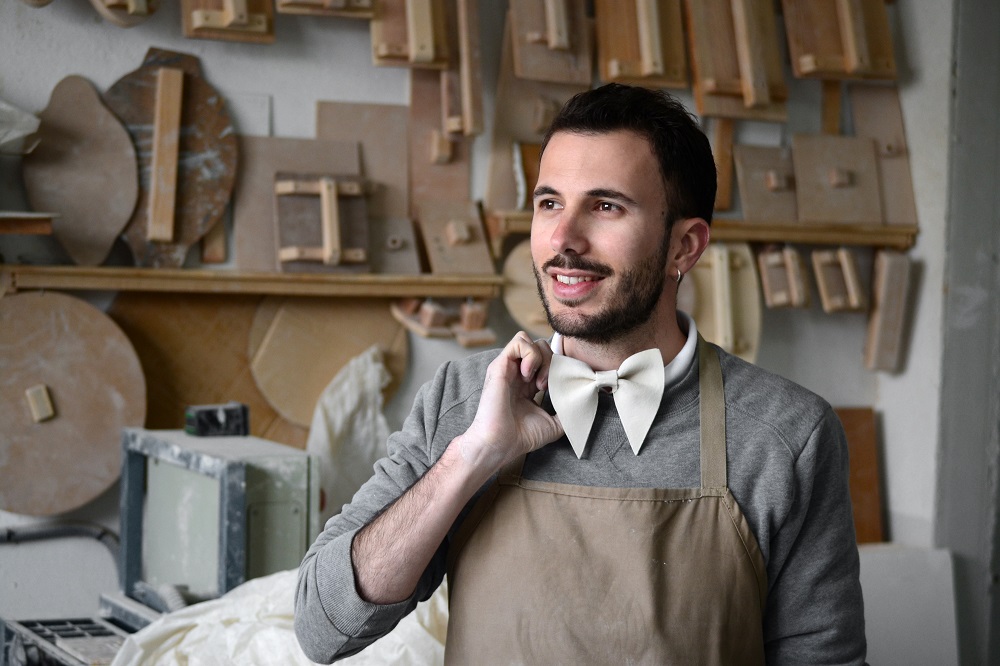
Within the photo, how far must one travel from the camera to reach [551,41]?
3543mm

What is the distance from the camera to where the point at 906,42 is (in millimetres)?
4148

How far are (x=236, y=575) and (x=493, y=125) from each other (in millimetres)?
2001

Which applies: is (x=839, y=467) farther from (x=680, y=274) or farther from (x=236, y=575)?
(x=236, y=575)

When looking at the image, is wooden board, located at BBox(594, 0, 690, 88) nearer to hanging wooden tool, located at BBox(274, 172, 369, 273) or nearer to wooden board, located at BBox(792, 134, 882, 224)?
wooden board, located at BBox(792, 134, 882, 224)

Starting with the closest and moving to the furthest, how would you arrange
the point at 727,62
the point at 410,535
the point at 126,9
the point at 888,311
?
the point at 410,535 < the point at 126,9 < the point at 727,62 < the point at 888,311

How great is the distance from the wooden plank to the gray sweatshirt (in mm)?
1924

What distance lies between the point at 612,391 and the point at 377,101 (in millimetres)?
2325

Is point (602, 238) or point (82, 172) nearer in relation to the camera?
point (602, 238)

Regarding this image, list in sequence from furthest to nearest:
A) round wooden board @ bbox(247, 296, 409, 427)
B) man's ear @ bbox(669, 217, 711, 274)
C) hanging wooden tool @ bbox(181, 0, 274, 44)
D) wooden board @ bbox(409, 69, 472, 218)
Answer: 1. wooden board @ bbox(409, 69, 472, 218)
2. round wooden board @ bbox(247, 296, 409, 427)
3. hanging wooden tool @ bbox(181, 0, 274, 44)
4. man's ear @ bbox(669, 217, 711, 274)

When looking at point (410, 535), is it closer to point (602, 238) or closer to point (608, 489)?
point (608, 489)

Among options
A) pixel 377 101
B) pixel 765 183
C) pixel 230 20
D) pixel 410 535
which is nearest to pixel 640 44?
pixel 765 183

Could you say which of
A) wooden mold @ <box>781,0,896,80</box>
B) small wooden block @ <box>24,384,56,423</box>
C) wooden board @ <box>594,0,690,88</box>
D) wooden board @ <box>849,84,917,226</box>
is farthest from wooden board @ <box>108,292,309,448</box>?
wooden board @ <box>849,84,917,226</box>

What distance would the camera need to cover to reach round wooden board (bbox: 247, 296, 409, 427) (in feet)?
11.3

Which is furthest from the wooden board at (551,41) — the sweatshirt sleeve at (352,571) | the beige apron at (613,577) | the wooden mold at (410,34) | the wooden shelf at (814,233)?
the beige apron at (613,577)
